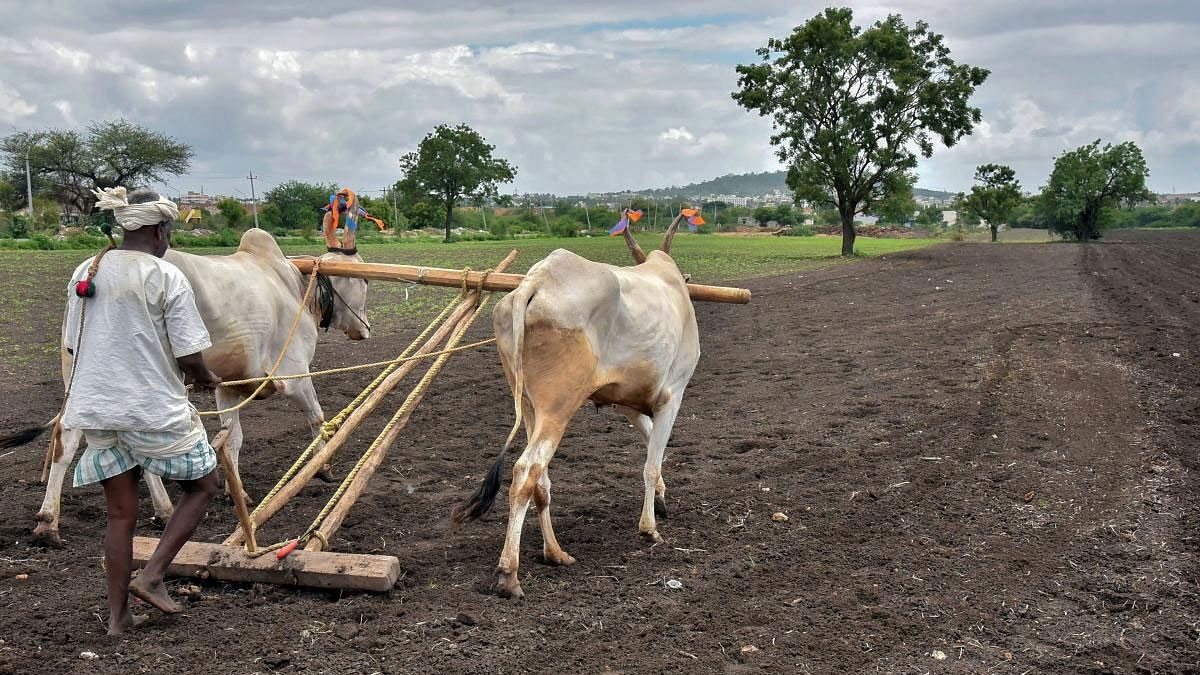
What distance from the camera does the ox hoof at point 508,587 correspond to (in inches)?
186

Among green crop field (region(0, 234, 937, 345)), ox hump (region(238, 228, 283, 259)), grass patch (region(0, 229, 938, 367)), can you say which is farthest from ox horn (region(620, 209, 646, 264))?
ox hump (region(238, 228, 283, 259))

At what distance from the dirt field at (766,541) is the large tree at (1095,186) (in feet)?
191

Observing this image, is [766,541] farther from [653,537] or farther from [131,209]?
[131,209]

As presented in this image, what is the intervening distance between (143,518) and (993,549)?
203 inches

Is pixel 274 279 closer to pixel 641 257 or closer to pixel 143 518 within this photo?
pixel 143 518

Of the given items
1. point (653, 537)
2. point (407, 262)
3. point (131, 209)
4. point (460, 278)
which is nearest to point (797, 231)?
point (407, 262)

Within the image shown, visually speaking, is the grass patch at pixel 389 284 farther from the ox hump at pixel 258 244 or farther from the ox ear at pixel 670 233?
the ox hump at pixel 258 244

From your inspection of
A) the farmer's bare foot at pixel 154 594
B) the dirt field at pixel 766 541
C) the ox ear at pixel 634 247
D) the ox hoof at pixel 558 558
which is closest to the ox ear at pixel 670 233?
the ox ear at pixel 634 247

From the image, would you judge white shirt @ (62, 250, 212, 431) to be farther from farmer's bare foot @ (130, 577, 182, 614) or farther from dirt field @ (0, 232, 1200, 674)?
dirt field @ (0, 232, 1200, 674)

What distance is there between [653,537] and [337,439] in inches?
75.7

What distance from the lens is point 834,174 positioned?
35188 mm

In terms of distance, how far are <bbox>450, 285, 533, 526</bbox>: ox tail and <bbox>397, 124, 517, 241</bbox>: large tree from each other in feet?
181

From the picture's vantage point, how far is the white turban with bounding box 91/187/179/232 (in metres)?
4.19

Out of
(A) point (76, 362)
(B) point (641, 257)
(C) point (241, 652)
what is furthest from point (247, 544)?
(B) point (641, 257)
